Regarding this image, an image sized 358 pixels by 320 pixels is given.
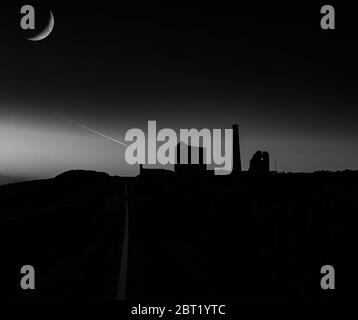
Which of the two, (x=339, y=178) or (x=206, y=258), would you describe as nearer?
(x=206, y=258)

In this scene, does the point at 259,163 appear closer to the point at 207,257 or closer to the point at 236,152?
the point at 236,152

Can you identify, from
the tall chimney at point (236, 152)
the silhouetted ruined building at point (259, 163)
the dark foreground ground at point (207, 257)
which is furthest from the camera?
the silhouetted ruined building at point (259, 163)

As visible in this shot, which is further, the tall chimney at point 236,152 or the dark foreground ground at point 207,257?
the tall chimney at point 236,152

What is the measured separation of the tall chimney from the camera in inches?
2682

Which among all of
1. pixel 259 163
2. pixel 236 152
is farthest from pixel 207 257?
pixel 259 163

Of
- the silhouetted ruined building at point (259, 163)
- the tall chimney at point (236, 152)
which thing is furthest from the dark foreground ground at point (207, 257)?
the silhouetted ruined building at point (259, 163)

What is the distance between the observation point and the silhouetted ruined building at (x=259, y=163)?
243ft

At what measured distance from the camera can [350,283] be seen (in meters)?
9.27

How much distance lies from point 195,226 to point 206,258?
9.21 metres

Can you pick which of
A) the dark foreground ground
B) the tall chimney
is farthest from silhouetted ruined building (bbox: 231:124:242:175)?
the dark foreground ground

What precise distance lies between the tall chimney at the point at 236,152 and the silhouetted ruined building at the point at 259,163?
3.20m

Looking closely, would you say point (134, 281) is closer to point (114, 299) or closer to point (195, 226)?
point (114, 299)

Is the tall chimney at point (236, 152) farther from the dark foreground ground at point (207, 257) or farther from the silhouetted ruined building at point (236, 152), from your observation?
the dark foreground ground at point (207, 257)
